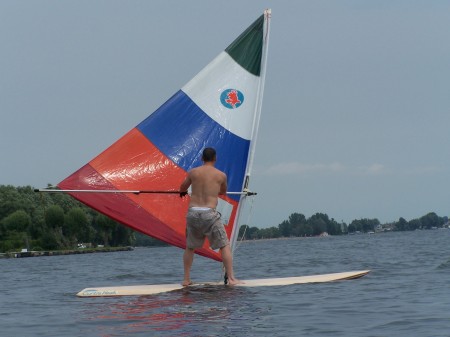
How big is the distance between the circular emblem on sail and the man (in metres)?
1.47

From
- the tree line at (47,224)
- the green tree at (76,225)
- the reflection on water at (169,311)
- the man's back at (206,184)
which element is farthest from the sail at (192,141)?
the green tree at (76,225)

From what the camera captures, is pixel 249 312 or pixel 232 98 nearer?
pixel 249 312

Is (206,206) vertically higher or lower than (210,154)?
lower

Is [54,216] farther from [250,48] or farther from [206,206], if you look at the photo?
[206,206]

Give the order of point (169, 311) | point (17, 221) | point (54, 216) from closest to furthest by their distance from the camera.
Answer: point (169, 311), point (17, 221), point (54, 216)

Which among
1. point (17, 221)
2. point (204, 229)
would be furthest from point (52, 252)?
point (204, 229)

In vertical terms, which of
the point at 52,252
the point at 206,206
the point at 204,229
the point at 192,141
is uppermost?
the point at 52,252

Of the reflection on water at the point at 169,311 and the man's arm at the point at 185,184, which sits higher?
the man's arm at the point at 185,184

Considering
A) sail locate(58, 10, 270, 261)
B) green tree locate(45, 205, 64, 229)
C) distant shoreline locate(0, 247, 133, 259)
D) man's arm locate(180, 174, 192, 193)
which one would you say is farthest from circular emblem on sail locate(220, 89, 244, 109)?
green tree locate(45, 205, 64, 229)

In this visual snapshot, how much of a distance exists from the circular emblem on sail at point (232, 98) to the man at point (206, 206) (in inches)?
58.1

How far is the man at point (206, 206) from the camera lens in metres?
12.3

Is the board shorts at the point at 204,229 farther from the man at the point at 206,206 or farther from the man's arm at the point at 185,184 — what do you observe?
the man's arm at the point at 185,184

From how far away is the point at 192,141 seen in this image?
13648mm

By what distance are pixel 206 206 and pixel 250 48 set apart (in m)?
2.84
